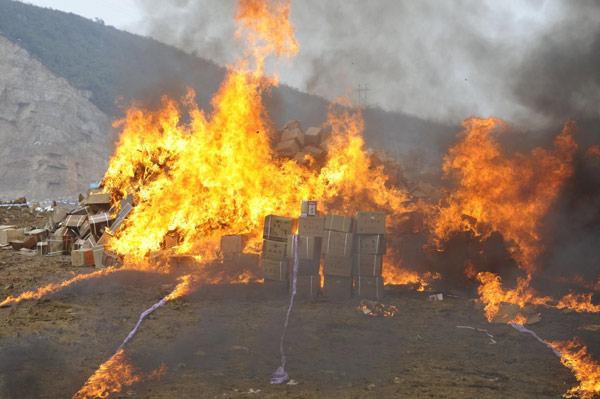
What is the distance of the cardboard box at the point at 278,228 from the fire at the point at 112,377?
4.25 meters

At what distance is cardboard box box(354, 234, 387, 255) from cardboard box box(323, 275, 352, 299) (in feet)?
2.33

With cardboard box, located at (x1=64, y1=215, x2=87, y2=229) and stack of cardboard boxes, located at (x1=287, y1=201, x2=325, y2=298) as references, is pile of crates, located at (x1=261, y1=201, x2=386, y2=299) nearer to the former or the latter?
stack of cardboard boxes, located at (x1=287, y1=201, x2=325, y2=298)

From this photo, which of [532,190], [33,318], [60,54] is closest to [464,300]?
[532,190]

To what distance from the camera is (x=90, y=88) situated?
131 feet

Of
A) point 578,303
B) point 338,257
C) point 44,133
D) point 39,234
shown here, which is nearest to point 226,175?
point 338,257

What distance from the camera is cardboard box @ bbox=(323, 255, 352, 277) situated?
891 centimetres

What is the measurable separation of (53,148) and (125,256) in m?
27.1

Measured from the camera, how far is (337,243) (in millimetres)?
8984

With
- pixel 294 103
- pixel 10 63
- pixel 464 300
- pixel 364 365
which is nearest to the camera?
pixel 364 365

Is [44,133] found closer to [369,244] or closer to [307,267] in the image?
[307,267]

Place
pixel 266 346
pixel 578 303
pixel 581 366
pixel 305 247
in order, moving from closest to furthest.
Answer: pixel 581 366 → pixel 266 346 → pixel 578 303 → pixel 305 247

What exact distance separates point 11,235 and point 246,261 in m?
9.20

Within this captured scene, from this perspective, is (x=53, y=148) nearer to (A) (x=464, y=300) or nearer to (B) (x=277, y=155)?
(B) (x=277, y=155)

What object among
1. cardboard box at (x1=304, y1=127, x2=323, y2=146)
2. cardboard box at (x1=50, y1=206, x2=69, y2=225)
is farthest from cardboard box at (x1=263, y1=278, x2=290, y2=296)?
cardboard box at (x1=50, y1=206, x2=69, y2=225)
